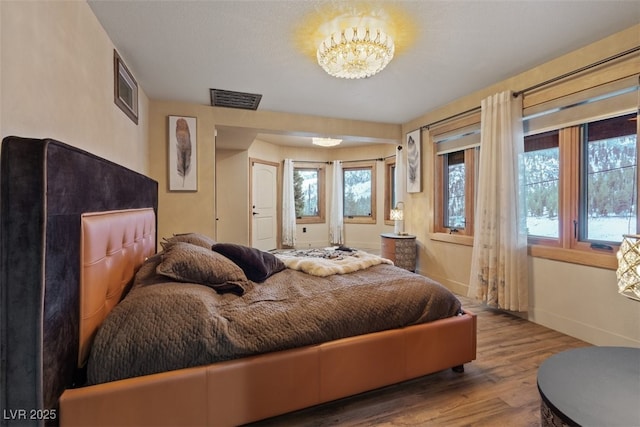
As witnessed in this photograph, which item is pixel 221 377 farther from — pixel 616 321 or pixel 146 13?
pixel 616 321

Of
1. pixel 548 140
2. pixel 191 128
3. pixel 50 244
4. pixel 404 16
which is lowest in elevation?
pixel 50 244

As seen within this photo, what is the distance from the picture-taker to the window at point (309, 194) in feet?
22.7

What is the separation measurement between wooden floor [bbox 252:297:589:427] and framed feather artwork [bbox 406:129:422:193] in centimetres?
255

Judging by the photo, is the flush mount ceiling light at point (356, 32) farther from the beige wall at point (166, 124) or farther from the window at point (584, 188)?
the window at point (584, 188)

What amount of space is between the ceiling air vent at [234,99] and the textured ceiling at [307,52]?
0.10 metres

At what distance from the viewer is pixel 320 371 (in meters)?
1.48

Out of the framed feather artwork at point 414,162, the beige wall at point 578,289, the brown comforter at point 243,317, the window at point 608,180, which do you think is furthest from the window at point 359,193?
the brown comforter at point 243,317

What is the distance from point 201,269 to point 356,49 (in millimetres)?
1768

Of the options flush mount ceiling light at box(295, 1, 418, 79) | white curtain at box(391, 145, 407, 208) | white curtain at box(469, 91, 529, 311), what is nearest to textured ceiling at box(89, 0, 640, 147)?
flush mount ceiling light at box(295, 1, 418, 79)

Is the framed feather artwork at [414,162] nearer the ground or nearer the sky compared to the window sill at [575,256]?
nearer the sky

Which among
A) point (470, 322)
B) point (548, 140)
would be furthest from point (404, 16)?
point (470, 322)

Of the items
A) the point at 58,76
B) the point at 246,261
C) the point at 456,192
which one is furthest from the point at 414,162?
the point at 58,76

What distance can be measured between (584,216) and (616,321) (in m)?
0.85

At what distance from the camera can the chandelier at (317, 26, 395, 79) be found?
1.91 metres
